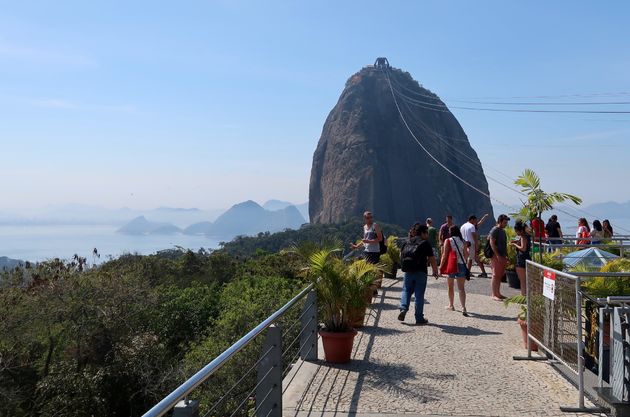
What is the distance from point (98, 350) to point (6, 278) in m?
6.83

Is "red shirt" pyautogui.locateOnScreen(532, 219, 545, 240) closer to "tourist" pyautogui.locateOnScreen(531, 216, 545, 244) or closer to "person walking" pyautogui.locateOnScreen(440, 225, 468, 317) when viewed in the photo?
"tourist" pyautogui.locateOnScreen(531, 216, 545, 244)

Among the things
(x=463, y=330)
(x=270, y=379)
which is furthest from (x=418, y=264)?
(x=270, y=379)

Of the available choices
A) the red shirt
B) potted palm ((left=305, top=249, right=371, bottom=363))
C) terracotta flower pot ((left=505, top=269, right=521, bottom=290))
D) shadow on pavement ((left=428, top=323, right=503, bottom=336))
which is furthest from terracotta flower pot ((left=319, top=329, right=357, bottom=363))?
terracotta flower pot ((left=505, top=269, right=521, bottom=290))

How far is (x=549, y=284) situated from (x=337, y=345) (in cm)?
254

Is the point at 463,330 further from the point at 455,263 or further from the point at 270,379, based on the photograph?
the point at 270,379

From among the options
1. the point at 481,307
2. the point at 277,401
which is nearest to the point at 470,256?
the point at 481,307

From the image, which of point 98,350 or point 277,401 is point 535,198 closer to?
point 277,401

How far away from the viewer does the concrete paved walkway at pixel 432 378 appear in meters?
5.53

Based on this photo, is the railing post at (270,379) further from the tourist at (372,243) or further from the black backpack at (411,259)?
the tourist at (372,243)

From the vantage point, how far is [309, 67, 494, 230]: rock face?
140 meters

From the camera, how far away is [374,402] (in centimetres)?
570

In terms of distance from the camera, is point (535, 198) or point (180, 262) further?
point (180, 262)

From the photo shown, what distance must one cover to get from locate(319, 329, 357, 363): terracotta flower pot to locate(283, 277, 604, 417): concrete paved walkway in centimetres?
11

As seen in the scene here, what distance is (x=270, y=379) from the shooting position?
500cm
